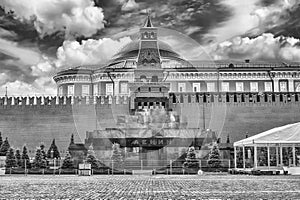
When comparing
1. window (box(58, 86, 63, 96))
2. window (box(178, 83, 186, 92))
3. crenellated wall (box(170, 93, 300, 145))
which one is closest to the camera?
crenellated wall (box(170, 93, 300, 145))

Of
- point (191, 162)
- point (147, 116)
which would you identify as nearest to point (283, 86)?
point (147, 116)

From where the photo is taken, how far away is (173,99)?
54062 millimetres

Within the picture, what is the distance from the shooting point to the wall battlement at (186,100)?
52125 mm

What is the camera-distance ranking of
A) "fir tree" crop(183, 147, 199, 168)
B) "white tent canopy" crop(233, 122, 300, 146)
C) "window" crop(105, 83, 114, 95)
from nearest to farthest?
"white tent canopy" crop(233, 122, 300, 146), "fir tree" crop(183, 147, 199, 168), "window" crop(105, 83, 114, 95)

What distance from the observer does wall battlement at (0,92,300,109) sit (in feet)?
171

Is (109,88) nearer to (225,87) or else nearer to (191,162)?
(225,87)

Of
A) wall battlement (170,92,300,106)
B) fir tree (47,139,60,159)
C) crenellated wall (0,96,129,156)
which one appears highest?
wall battlement (170,92,300,106)

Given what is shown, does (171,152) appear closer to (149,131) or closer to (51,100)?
(149,131)

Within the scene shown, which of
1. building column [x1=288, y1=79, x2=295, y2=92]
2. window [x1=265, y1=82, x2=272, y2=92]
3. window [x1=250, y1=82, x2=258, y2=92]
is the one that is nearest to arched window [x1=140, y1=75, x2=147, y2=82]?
window [x1=250, y1=82, x2=258, y2=92]

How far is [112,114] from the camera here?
2063 inches

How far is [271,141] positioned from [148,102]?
28054mm

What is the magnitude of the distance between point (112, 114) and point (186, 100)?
23.0ft

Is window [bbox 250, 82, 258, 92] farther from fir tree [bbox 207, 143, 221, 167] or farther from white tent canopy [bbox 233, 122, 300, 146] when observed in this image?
white tent canopy [bbox 233, 122, 300, 146]

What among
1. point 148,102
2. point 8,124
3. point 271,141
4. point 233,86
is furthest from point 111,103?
point 271,141
